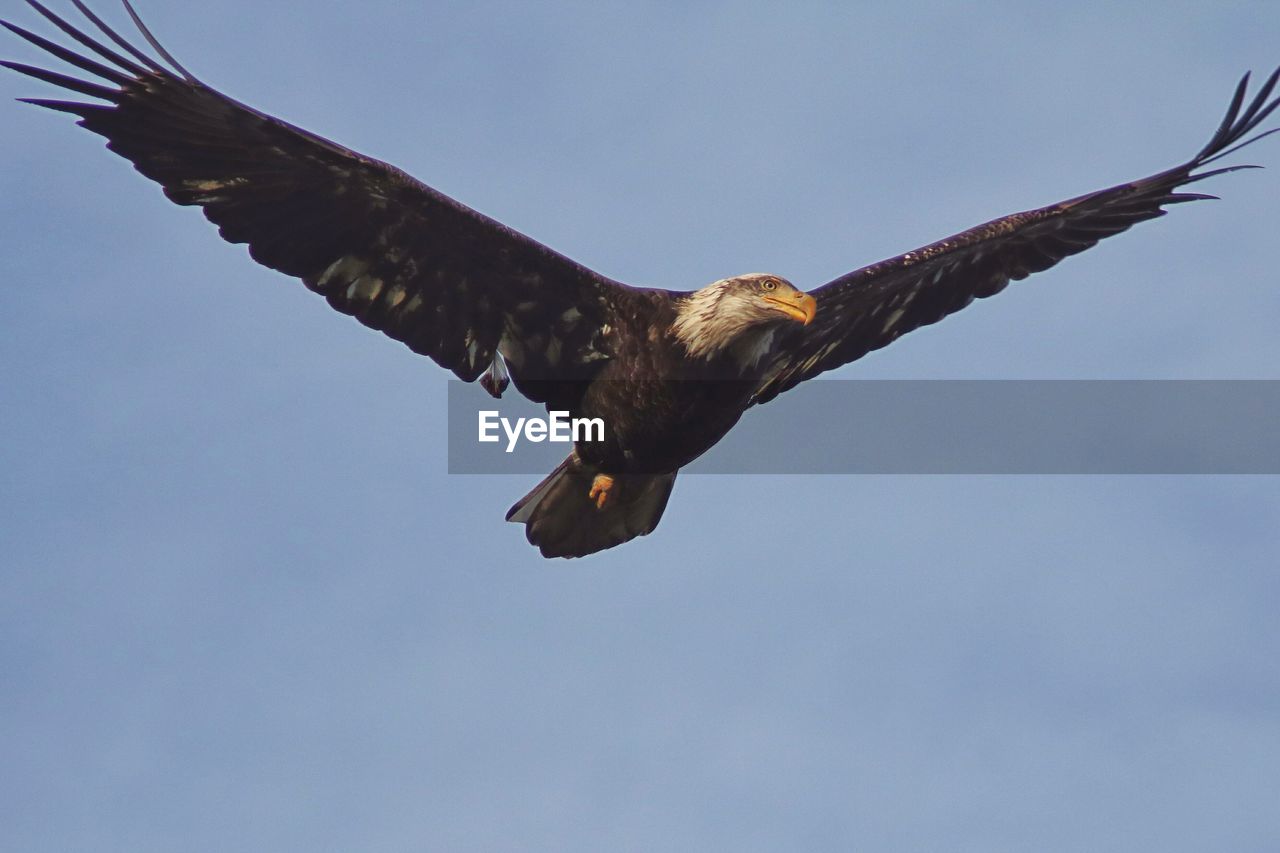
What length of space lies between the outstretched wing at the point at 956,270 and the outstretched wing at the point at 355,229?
131 cm

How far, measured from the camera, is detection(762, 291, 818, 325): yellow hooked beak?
998 cm

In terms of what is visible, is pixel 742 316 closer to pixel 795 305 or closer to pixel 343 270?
pixel 795 305

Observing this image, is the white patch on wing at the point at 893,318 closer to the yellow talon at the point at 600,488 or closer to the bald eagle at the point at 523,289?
the bald eagle at the point at 523,289

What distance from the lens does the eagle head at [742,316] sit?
32.8 feet

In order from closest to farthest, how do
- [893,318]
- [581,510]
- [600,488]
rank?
[600,488] < [581,510] < [893,318]

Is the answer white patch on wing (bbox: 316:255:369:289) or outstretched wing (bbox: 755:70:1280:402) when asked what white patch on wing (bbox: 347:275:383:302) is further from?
outstretched wing (bbox: 755:70:1280:402)

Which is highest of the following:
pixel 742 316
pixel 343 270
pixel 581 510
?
pixel 343 270

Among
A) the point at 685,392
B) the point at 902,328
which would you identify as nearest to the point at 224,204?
the point at 685,392

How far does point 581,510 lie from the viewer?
10.9m

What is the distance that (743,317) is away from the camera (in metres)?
9.99

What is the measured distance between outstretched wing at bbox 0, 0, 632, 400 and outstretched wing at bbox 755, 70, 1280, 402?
51.5 inches

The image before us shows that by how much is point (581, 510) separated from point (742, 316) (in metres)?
1.55

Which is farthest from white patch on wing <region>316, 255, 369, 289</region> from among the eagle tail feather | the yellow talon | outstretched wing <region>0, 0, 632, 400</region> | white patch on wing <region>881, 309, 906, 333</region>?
white patch on wing <region>881, 309, 906, 333</region>

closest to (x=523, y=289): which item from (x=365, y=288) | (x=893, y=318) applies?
(x=365, y=288)
